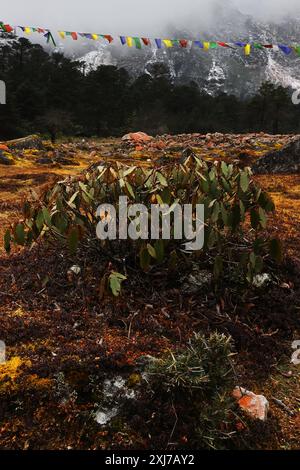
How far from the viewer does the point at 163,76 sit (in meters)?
50.0

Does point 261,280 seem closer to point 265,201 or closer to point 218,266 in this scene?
point 218,266

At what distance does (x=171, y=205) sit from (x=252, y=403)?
1.81 meters

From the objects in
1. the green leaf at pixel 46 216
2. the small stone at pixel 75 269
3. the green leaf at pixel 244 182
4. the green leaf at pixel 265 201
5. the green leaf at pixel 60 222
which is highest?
the green leaf at pixel 244 182

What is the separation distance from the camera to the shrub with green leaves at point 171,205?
12.1ft

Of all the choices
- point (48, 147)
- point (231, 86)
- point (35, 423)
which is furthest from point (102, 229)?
point (231, 86)

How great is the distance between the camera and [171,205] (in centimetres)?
376

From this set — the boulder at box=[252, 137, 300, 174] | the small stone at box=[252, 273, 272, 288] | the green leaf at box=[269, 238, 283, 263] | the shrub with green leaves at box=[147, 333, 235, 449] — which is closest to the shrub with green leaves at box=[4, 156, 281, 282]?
the green leaf at box=[269, 238, 283, 263]

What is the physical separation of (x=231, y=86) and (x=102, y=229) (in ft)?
646

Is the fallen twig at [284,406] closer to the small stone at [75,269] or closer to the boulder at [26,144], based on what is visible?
the small stone at [75,269]

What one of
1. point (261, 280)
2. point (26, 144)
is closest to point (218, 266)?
point (261, 280)

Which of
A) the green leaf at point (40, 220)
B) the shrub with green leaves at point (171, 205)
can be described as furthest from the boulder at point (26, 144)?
the green leaf at point (40, 220)

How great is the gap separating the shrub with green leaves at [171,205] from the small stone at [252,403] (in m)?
1.19

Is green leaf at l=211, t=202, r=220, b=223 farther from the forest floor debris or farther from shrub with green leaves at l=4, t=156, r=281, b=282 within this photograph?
the forest floor debris
